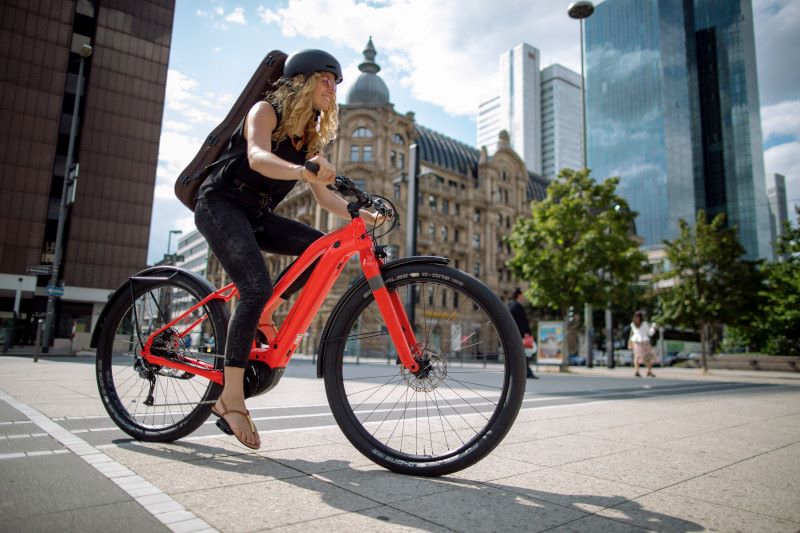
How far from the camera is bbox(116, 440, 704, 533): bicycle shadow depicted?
68.3 inches

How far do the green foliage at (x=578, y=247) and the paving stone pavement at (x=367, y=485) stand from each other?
18167mm

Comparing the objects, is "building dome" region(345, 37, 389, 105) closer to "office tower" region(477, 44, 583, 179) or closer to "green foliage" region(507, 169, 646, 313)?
"green foliage" region(507, 169, 646, 313)

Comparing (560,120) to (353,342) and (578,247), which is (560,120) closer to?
(578,247)

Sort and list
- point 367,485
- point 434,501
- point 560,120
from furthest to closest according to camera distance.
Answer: point 560,120 < point 367,485 < point 434,501

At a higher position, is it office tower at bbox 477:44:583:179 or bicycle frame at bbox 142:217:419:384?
office tower at bbox 477:44:583:179

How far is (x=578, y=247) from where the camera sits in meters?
20.8

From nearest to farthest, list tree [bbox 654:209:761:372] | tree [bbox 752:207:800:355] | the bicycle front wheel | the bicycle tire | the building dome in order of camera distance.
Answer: the bicycle front wheel < the bicycle tire < tree [bbox 752:207:800:355] < tree [bbox 654:209:761:372] < the building dome

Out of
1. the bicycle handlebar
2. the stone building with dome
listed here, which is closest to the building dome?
the stone building with dome

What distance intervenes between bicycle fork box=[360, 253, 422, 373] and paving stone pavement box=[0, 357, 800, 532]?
1.91ft

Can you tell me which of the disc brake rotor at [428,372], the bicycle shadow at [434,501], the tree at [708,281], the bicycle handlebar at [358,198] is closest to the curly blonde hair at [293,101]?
the bicycle handlebar at [358,198]

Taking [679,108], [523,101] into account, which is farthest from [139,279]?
[523,101]

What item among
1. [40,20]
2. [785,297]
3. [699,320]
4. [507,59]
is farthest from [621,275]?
[507,59]

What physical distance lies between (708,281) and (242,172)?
25729 millimetres

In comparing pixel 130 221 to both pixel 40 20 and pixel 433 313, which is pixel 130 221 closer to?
pixel 40 20
